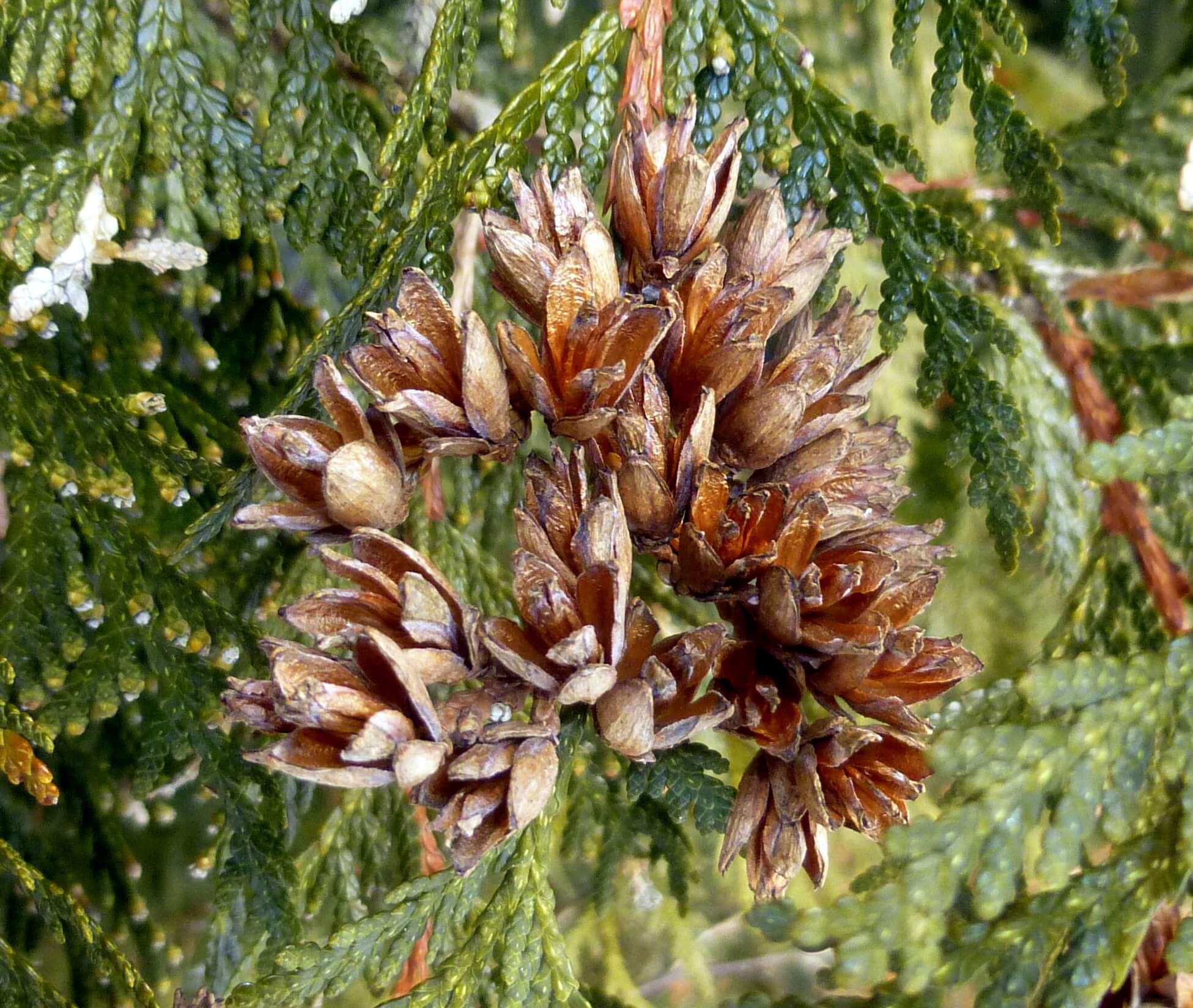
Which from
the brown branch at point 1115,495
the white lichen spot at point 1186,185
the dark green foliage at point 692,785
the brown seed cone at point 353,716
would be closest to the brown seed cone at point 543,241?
the brown seed cone at point 353,716

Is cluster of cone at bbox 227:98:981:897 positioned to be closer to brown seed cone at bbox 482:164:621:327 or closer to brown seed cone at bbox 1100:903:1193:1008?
brown seed cone at bbox 482:164:621:327

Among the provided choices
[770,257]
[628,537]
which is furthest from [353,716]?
[770,257]

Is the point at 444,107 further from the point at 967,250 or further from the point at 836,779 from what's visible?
the point at 836,779

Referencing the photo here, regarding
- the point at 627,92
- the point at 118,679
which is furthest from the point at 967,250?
the point at 118,679

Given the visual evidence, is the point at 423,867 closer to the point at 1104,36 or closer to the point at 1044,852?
the point at 1044,852

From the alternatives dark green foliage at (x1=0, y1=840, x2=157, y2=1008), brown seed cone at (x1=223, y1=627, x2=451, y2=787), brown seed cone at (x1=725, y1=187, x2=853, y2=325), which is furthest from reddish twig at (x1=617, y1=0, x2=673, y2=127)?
dark green foliage at (x1=0, y1=840, x2=157, y2=1008)

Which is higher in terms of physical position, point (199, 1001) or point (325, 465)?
point (325, 465)
